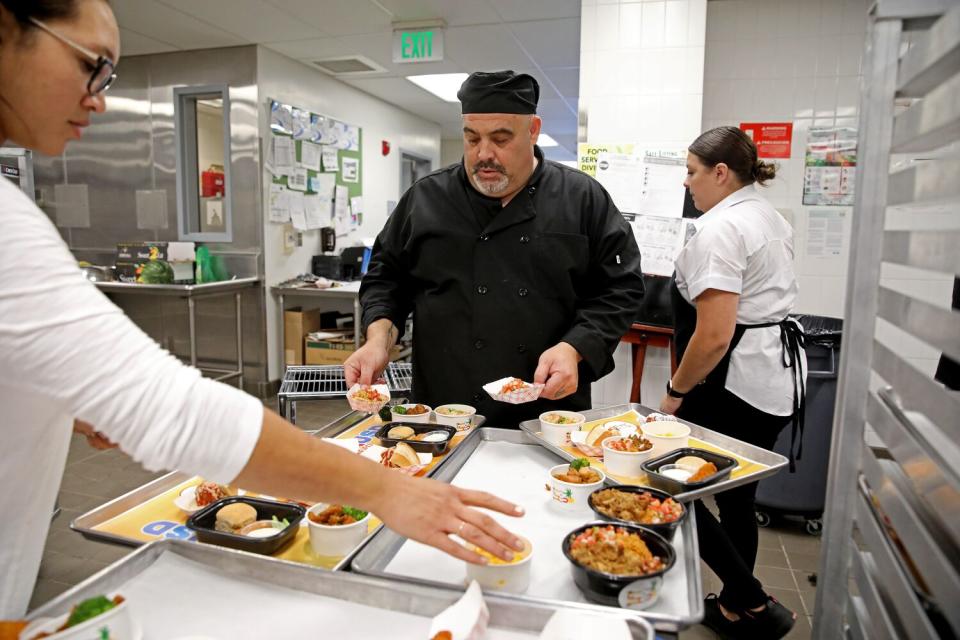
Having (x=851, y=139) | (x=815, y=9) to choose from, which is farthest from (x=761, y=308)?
(x=815, y=9)

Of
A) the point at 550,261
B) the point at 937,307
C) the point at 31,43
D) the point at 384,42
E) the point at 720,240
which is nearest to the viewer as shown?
the point at 937,307

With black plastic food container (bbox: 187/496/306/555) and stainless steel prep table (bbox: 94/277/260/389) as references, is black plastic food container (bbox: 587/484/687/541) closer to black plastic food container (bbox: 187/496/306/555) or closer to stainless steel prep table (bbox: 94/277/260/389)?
black plastic food container (bbox: 187/496/306/555)

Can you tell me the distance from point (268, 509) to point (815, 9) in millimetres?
4283

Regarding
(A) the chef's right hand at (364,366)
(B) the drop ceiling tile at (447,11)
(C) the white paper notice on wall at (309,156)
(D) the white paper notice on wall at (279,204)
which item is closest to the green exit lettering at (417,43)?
(B) the drop ceiling tile at (447,11)

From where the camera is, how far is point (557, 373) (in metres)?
1.72

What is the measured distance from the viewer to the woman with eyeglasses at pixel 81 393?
726 millimetres

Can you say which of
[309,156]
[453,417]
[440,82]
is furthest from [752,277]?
[440,82]

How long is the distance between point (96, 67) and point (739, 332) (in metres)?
2.32

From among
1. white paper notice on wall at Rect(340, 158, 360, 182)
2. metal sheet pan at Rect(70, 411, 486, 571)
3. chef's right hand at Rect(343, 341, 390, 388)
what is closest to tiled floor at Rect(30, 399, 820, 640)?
metal sheet pan at Rect(70, 411, 486, 571)

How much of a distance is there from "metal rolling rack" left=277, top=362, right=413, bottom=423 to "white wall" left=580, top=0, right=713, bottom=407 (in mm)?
1169

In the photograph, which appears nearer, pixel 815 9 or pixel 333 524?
pixel 333 524

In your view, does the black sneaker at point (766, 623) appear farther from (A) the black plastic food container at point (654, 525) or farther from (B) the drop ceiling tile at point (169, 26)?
(B) the drop ceiling tile at point (169, 26)

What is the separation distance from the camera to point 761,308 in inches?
97.5

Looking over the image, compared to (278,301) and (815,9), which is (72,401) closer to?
(815,9)
